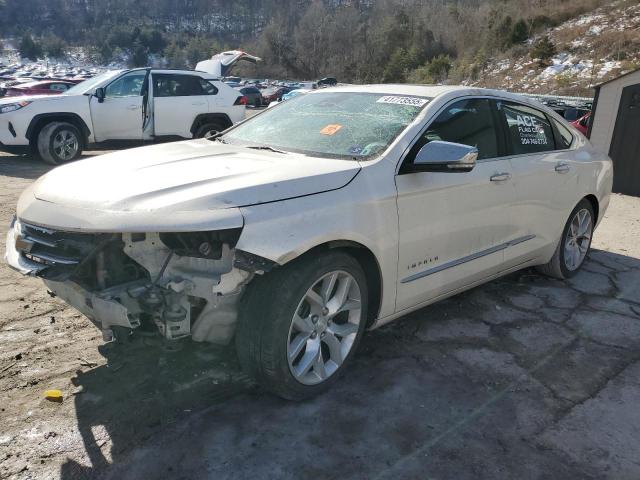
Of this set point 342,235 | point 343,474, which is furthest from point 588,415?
point 342,235

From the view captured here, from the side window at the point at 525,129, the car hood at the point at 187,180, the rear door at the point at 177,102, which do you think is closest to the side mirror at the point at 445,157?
the car hood at the point at 187,180

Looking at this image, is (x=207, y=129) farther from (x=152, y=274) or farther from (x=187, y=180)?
(x=152, y=274)

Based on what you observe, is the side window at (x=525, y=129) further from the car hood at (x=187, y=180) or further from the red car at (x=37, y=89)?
the red car at (x=37, y=89)

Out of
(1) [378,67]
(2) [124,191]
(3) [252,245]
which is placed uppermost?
(2) [124,191]

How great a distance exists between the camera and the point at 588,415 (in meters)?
2.92

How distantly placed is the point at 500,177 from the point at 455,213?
0.55 m

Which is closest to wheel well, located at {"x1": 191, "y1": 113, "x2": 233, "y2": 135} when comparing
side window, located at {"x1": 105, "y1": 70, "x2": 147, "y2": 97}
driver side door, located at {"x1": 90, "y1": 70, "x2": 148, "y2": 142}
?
driver side door, located at {"x1": 90, "y1": 70, "x2": 148, "y2": 142}

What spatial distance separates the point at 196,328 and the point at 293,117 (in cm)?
185

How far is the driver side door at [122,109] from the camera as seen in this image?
9.79m

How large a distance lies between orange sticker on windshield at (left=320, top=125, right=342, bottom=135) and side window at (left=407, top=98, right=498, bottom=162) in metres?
0.55

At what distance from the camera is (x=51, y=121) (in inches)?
370

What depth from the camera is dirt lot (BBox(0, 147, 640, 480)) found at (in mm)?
2473

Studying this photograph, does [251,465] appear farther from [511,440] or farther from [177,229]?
[511,440]

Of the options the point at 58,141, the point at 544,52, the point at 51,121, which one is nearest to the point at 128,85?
the point at 51,121
